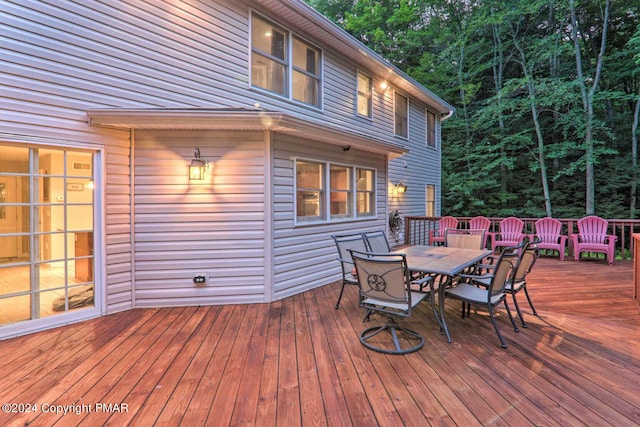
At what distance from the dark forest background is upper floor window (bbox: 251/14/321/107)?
8176 mm

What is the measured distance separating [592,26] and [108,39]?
51.2 ft

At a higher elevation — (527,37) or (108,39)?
(527,37)

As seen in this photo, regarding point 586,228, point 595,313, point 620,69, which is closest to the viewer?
point 595,313

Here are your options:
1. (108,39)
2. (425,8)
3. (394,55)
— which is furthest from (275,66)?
(425,8)

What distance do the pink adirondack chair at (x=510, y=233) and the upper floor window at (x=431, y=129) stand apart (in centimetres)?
438

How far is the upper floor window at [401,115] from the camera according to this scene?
9.47 meters

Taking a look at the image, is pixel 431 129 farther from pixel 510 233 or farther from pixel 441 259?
pixel 441 259

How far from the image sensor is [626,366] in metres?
2.73

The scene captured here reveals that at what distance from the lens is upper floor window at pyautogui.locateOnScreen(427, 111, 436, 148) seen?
444 inches

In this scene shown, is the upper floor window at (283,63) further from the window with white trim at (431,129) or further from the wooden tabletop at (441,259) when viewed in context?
the window with white trim at (431,129)

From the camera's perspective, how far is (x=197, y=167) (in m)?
4.23

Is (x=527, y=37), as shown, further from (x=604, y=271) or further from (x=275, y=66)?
(x=275, y=66)

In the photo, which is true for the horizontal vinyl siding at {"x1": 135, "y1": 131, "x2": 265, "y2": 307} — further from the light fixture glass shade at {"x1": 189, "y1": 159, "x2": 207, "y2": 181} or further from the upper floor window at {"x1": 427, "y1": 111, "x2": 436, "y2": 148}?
the upper floor window at {"x1": 427, "y1": 111, "x2": 436, "y2": 148}

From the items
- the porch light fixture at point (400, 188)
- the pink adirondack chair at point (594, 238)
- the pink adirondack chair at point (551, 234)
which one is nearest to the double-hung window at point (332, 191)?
the porch light fixture at point (400, 188)
